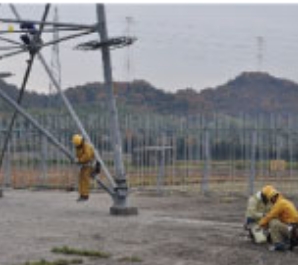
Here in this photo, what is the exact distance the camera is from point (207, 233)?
1661 centimetres

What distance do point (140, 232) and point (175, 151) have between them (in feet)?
41.5

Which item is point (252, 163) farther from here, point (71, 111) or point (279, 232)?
point (279, 232)

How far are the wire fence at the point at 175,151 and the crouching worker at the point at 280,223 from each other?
36.8 feet

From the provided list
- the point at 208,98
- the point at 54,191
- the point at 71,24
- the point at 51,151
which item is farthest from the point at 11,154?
the point at 208,98

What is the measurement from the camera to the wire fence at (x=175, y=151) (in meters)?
27.7

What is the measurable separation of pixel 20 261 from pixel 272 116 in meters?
Result: 15.3

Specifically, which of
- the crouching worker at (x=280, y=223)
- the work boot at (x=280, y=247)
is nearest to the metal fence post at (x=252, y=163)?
the crouching worker at (x=280, y=223)

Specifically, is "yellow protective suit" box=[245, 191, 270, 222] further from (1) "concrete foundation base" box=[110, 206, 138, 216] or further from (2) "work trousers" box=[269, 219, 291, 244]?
(1) "concrete foundation base" box=[110, 206, 138, 216]

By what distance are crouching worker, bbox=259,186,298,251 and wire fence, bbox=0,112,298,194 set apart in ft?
36.8

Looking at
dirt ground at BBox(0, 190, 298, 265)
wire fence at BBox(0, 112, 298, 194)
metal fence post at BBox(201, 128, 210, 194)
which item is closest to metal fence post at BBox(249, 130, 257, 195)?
wire fence at BBox(0, 112, 298, 194)

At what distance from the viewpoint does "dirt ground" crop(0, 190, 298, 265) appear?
1358 cm

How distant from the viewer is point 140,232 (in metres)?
16.7

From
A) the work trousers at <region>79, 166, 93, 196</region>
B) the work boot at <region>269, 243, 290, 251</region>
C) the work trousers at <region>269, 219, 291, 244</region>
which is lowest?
→ the work boot at <region>269, 243, 290, 251</region>

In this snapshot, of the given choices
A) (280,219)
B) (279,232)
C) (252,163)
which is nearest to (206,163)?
(252,163)
